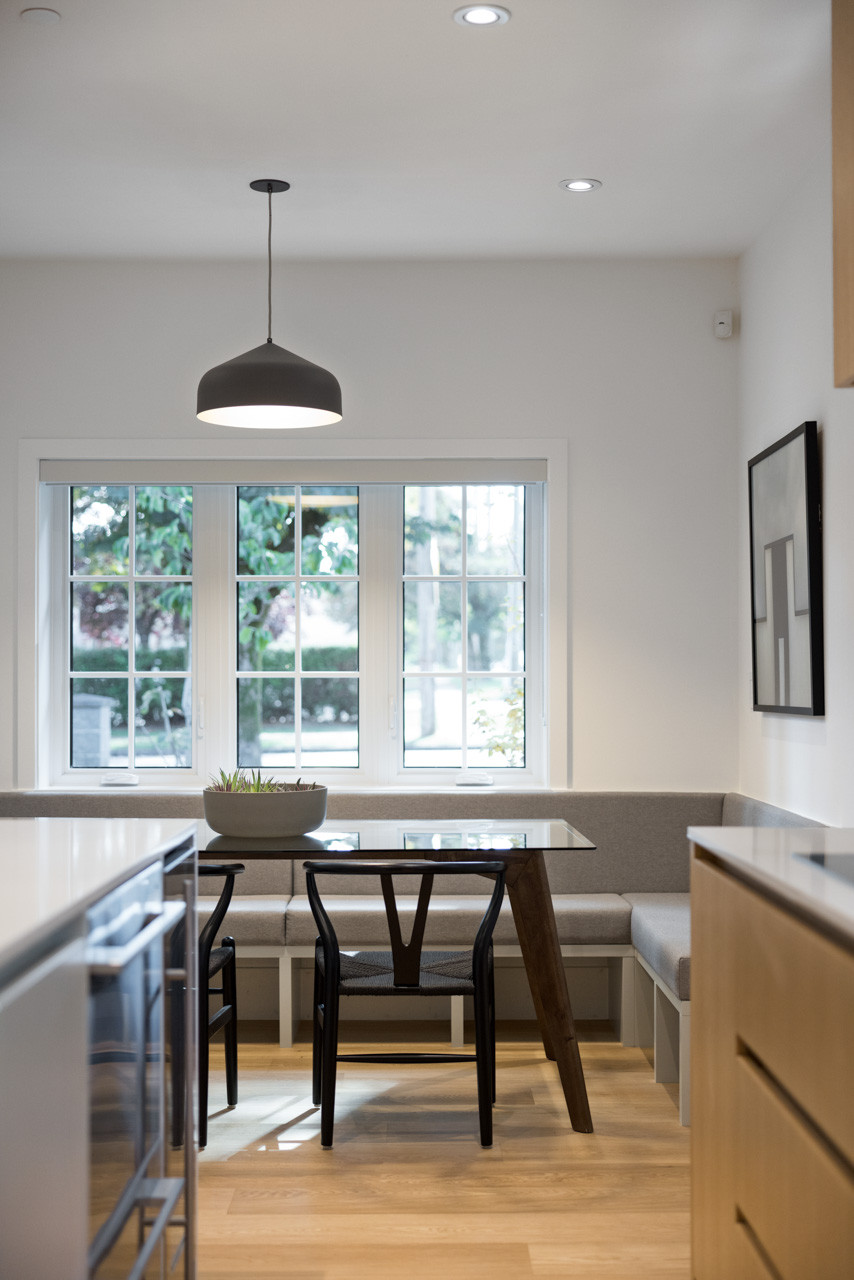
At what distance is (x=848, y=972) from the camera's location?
1409mm

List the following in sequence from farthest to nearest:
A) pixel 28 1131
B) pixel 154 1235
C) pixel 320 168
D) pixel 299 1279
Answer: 1. pixel 320 168
2. pixel 299 1279
3. pixel 154 1235
4. pixel 28 1131

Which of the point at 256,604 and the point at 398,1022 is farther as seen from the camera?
the point at 256,604

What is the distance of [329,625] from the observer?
4859mm

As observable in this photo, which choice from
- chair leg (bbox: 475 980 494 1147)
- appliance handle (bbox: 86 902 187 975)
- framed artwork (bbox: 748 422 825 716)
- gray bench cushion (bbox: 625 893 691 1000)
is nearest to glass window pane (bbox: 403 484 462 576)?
framed artwork (bbox: 748 422 825 716)

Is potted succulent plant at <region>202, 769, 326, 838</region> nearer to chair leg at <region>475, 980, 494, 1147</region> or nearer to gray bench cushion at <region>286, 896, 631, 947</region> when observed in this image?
chair leg at <region>475, 980, 494, 1147</region>

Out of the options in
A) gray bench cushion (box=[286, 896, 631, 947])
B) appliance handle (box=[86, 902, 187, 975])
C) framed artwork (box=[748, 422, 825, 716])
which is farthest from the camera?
gray bench cushion (box=[286, 896, 631, 947])

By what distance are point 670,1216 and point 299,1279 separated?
89 centimetres

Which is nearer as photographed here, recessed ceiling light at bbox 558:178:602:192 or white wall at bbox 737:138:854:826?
white wall at bbox 737:138:854:826

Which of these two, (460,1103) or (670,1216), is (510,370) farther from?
(670,1216)

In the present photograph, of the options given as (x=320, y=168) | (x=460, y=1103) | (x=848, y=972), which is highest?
(x=320, y=168)

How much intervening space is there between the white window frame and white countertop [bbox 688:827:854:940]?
244 cm

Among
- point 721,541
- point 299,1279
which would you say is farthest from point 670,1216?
point 721,541

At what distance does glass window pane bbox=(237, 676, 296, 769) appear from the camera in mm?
4840

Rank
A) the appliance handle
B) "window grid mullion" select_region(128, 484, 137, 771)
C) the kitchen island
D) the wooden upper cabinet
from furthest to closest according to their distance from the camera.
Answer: "window grid mullion" select_region(128, 484, 137, 771) < the wooden upper cabinet < the appliance handle < the kitchen island
